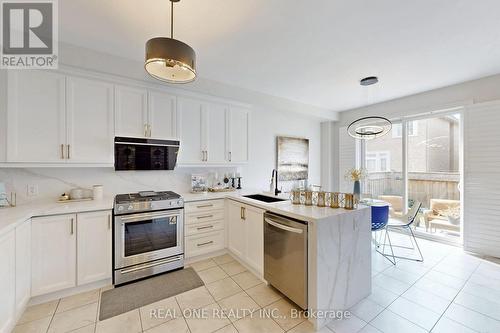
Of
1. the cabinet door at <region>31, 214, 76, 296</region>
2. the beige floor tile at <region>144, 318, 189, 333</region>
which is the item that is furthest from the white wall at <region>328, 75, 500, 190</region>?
the cabinet door at <region>31, 214, 76, 296</region>

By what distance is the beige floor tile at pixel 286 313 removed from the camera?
1.76 meters

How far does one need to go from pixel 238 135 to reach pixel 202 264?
6.85 feet

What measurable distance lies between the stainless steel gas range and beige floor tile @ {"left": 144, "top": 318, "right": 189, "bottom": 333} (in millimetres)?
829

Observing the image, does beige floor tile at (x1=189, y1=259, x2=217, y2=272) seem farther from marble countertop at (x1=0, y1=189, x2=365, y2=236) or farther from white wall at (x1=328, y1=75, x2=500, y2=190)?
white wall at (x1=328, y1=75, x2=500, y2=190)

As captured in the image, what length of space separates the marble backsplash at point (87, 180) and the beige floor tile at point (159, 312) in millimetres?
1588

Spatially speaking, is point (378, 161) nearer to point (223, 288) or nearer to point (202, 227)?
point (202, 227)

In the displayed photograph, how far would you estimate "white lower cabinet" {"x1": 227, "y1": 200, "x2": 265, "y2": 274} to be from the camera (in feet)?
7.82

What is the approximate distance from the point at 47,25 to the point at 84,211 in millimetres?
1872

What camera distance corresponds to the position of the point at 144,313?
1871 mm

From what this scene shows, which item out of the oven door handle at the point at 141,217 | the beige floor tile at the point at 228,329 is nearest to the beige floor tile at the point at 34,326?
the oven door handle at the point at 141,217

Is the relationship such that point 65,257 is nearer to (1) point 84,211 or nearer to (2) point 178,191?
(1) point 84,211

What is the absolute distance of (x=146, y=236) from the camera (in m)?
2.42

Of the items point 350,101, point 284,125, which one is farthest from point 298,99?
point 350,101

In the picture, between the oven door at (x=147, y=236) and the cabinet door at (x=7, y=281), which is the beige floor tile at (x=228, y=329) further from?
→ the cabinet door at (x=7, y=281)
